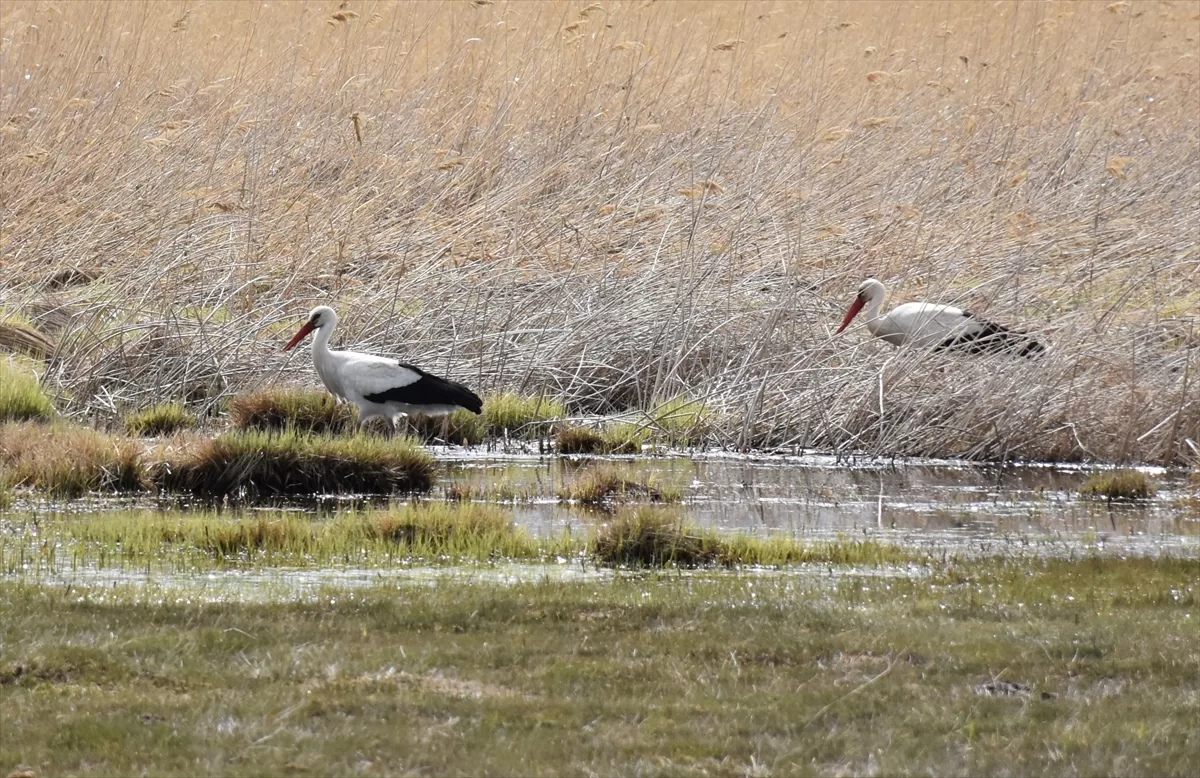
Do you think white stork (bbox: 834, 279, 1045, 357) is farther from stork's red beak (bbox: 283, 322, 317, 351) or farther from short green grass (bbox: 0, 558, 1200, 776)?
short green grass (bbox: 0, 558, 1200, 776)

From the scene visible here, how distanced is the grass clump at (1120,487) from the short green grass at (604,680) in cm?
318

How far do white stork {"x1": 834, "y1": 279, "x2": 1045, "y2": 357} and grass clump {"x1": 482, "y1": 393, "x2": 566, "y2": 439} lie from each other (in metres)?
2.26

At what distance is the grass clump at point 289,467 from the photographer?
31.8 feet

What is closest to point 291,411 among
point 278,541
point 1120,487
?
point 278,541

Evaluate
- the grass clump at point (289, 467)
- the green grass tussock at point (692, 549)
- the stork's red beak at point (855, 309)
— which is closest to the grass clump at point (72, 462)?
the grass clump at point (289, 467)

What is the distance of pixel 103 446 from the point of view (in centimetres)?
968

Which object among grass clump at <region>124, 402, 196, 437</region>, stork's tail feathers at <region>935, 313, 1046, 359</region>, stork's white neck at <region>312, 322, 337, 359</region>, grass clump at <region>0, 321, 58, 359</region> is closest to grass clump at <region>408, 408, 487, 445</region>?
stork's white neck at <region>312, 322, 337, 359</region>

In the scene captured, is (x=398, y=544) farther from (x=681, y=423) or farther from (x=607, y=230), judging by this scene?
(x=607, y=230)

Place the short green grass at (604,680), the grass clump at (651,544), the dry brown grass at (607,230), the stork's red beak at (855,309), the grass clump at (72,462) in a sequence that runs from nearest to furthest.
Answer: the short green grass at (604,680) → the grass clump at (651,544) → the grass clump at (72,462) → the dry brown grass at (607,230) → the stork's red beak at (855,309)

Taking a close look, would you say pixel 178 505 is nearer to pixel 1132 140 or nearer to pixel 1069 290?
pixel 1069 290

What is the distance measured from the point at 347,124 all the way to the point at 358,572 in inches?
339

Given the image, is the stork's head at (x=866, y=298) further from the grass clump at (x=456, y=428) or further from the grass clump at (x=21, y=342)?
the grass clump at (x=21, y=342)

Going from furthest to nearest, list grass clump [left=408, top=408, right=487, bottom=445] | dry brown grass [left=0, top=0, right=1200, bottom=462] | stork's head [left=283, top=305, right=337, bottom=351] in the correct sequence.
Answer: grass clump [left=408, top=408, right=487, bottom=445], dry brown grass [left=0, top=0, right=1200, bottom=462], stork's head [left=283, top=305, right=337, bottom=351]

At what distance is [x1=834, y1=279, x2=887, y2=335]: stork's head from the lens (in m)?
12.9
